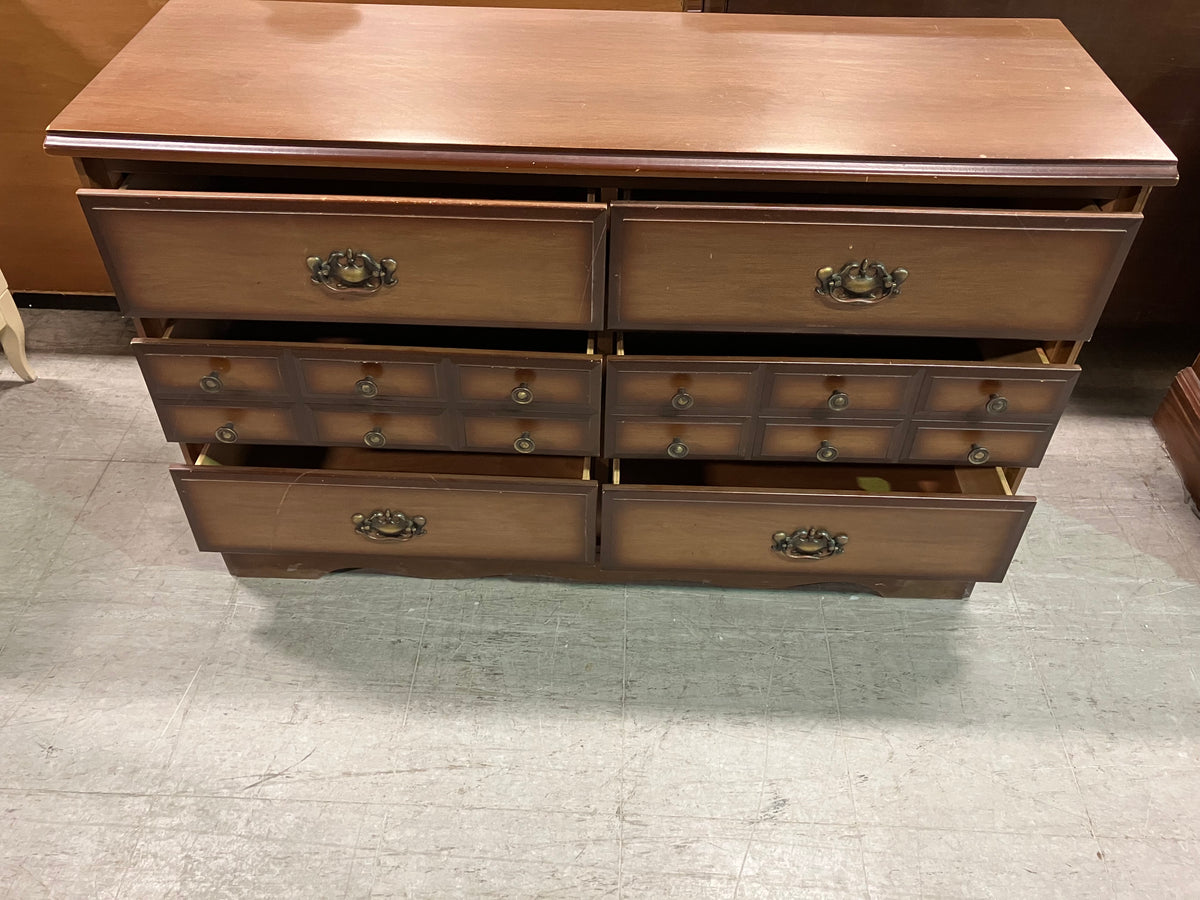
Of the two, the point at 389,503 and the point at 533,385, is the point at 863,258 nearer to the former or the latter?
the point at 533,385

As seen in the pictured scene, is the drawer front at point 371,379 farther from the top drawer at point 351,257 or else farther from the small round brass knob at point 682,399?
the small round brass knob at point 682,399

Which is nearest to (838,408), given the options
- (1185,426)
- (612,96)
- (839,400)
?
(839,400)

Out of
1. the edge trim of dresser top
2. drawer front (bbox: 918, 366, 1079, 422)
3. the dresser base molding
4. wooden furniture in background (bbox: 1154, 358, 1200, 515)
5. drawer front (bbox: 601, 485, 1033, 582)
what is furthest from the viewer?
wooden furniture in background (bbox: 1154, 358, 1200, 515)

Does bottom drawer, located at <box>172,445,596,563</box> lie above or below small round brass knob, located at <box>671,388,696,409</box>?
below

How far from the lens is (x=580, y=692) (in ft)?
4.50

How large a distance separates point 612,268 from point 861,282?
30cm

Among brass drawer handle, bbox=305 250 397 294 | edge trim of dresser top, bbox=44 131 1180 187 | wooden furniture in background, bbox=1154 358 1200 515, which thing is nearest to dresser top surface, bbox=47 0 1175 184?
edge trim of dresser top, bbox=44 131 1180 187

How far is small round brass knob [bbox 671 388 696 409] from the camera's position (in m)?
1.20

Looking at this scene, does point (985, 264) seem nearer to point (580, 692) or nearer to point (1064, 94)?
point (1064, 94)

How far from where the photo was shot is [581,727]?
1.33 metres

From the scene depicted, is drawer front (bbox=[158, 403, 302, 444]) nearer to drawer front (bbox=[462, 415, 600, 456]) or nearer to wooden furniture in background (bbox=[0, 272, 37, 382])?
drawer front (bbox=[462, 415, 600, 456])

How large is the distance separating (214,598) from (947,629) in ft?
3.95

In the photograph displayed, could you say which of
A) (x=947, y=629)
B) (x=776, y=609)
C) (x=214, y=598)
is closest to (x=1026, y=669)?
(x=947, y=629)

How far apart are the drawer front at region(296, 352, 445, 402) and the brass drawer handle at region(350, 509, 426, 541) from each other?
220mm
